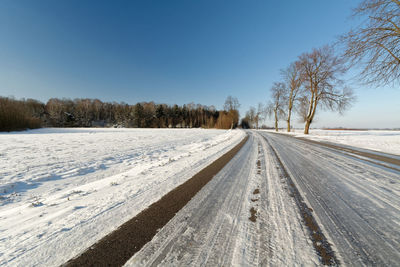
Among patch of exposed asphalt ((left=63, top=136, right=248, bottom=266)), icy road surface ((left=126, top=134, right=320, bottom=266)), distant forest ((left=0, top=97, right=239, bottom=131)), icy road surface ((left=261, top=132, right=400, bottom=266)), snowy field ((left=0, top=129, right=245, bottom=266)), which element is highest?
distant forest ((left=0, top=97, right=239, bottom=131))

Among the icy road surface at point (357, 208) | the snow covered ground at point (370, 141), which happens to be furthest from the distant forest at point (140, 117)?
the icy road surface at point (357, 208)

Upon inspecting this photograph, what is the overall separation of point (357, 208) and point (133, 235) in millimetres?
3227

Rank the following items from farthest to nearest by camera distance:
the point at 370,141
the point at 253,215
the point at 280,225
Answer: the point at 370,141
the point at 253,215
the point at 280,225

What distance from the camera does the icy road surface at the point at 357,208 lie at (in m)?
1.34

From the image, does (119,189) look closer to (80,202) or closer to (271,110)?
(80,202)

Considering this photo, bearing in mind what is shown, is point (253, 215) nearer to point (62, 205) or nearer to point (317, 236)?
point (317, 236)

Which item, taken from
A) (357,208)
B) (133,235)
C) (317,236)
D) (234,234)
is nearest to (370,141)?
(357,208)

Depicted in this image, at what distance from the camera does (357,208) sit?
6.77 ft

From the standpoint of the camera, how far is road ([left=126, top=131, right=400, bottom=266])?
4.21ft

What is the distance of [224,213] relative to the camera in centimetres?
196

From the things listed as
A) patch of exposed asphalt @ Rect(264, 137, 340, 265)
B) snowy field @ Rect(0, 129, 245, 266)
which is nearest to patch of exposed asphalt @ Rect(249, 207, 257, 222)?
patch of exposed asphalt @ Rect(264, 137, 340, 265)

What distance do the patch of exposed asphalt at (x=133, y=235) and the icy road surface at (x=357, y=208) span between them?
1.92 m

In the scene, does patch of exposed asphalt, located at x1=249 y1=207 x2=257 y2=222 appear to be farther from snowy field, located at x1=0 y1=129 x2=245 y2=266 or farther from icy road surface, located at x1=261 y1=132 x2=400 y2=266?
snowy field, located at x1=0 y1=129 x2=245 y2=266

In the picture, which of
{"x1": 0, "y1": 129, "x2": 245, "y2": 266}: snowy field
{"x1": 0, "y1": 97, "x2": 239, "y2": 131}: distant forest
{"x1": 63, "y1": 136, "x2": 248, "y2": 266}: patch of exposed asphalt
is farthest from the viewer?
{"x1": 0, "y1": 97, "x2": 239, "y2": 131}: distant forest
